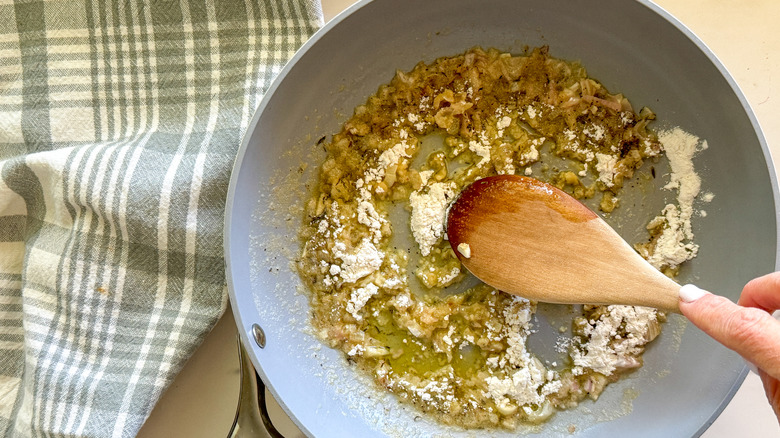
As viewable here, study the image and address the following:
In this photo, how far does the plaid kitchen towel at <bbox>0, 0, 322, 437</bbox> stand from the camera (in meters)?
1.26

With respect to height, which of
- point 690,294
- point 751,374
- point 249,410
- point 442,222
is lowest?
point 249,410

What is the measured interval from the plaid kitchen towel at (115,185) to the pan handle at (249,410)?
136 millimetres

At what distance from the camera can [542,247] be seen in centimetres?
121

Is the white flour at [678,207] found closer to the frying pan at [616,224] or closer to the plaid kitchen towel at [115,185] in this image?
the frying pan at [616,224]

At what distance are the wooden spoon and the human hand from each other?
0.13 meters

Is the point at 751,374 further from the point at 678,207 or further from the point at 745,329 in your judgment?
the point at 745,329

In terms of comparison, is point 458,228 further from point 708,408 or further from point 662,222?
point 708,408

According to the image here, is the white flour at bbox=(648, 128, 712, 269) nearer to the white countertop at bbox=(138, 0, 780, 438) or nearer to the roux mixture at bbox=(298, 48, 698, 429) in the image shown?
the roux mixture at bbox=(298, 48, 698, 429)

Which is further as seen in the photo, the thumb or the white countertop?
the white countertop

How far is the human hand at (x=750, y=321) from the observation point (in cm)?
83

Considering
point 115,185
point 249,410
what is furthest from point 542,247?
point 115,185

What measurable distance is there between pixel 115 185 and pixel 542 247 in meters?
0.95

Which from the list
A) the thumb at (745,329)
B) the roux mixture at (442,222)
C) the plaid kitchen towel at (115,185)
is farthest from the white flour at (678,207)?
the plaid kitchen towel at (115,185)

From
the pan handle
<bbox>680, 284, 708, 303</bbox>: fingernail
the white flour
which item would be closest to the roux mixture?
the white flour
